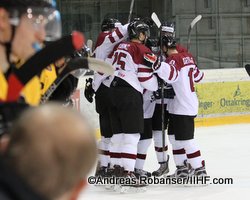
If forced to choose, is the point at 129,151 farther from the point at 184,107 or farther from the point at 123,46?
the point at 123,46

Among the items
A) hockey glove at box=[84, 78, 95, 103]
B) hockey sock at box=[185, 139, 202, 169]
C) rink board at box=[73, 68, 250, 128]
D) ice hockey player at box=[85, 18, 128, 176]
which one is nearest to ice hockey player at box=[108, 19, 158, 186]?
ice hockey player at box=[85, 18, 128, 176]

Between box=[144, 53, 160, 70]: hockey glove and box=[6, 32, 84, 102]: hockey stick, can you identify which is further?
box=[144, 53, 160, 70]: hockey glove

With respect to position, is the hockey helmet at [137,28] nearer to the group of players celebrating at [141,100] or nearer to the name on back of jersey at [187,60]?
the group of players celebrating at [141,100]

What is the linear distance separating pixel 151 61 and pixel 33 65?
291cm

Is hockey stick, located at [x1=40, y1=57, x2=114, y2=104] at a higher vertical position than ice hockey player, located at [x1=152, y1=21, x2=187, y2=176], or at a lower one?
higher

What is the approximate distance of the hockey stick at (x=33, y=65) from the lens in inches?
39.0

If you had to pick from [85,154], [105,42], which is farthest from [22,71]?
[105,42]

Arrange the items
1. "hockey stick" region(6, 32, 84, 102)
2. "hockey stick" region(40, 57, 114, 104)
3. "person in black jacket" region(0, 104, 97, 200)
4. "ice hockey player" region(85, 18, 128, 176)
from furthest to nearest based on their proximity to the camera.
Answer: "ice hockey player" region(85, 18, 128, 176) → "hockey stick" region(40, 57, 114, 104) → "hockey stick" region(6, 32, 84, 102) → "person in black jacket" region(0, 104, 97, 200)

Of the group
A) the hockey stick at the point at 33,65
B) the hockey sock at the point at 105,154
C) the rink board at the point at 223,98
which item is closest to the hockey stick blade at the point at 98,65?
the hockey stick at the point at 33,65

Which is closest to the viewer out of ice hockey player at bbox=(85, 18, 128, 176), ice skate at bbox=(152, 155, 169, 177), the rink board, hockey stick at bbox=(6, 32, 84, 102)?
hockey stick at bbox=(6, 32, 84, 102)

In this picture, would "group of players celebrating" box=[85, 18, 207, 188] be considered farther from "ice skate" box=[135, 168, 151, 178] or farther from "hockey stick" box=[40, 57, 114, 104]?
"hockey stick" box=[40, 57, 114, 104]

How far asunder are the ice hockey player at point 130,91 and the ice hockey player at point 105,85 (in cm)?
11

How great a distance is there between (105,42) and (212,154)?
186cm

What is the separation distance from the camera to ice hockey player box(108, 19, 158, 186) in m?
3.94
